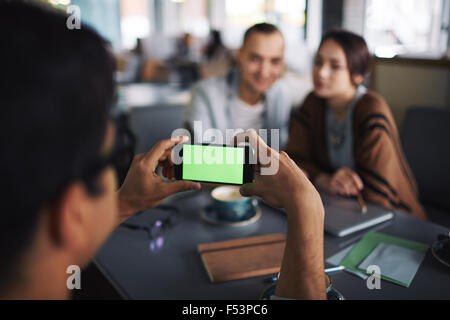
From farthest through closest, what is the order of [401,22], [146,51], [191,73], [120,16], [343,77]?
[120,16], [146,51], [191,73], [401,22], [343,77]

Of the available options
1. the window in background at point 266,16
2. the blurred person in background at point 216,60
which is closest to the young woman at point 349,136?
the window in background at point 266,16

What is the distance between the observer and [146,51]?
5516 mm

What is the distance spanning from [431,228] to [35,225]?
958 millimetres

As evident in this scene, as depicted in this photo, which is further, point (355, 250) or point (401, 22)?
point (401, 22)

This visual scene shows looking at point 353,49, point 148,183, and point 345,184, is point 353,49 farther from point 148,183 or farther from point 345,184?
point 148,183

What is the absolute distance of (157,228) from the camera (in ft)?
3.23

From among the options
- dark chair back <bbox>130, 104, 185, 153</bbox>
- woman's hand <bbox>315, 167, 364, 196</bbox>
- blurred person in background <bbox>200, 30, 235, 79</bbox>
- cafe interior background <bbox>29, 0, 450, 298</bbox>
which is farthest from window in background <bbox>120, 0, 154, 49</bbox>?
woman's hand <bbox>315, 167, 364, 196</bbox>

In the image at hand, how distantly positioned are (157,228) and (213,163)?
0.33 m

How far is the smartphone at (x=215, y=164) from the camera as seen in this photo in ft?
2.35

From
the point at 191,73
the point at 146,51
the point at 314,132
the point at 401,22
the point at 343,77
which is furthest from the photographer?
the point at 146,51

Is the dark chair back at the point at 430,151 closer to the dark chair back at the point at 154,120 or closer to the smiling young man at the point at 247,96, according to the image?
the smiling young man at the point at 247,96

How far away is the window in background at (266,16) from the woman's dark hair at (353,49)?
1.44 meters

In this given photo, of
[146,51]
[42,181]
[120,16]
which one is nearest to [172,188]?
[42,181]

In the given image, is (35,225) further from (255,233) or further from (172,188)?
(255,233)
